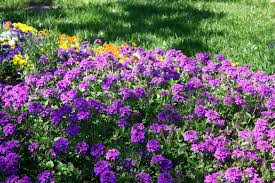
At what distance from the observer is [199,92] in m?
4.81

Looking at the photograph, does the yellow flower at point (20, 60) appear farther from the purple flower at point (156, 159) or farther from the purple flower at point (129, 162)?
the purple flower at point (156, 159)

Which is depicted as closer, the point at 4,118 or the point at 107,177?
the point at 107,177

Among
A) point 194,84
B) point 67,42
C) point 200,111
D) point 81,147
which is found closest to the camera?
point 81,147

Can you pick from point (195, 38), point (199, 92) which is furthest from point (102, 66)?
point (195, 38)

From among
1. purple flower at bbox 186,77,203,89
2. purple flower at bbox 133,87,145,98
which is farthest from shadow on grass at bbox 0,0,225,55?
purple flower at bbox 133,87,145,98

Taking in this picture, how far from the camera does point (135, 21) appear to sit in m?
7.77

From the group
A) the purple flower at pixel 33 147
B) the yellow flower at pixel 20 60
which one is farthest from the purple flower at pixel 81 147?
→ the yellow flower at pixel 20 60

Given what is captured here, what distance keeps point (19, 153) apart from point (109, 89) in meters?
1.24

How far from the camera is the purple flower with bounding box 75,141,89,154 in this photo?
12.3 ft

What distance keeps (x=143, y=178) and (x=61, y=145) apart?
719 millimetres

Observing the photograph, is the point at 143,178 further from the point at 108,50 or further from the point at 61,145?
the point at 108,50

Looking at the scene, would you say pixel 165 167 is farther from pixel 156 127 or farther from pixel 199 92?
pixel 199 92

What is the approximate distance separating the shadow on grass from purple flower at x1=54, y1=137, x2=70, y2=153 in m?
3.24

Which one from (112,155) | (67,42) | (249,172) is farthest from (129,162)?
(67,42)
